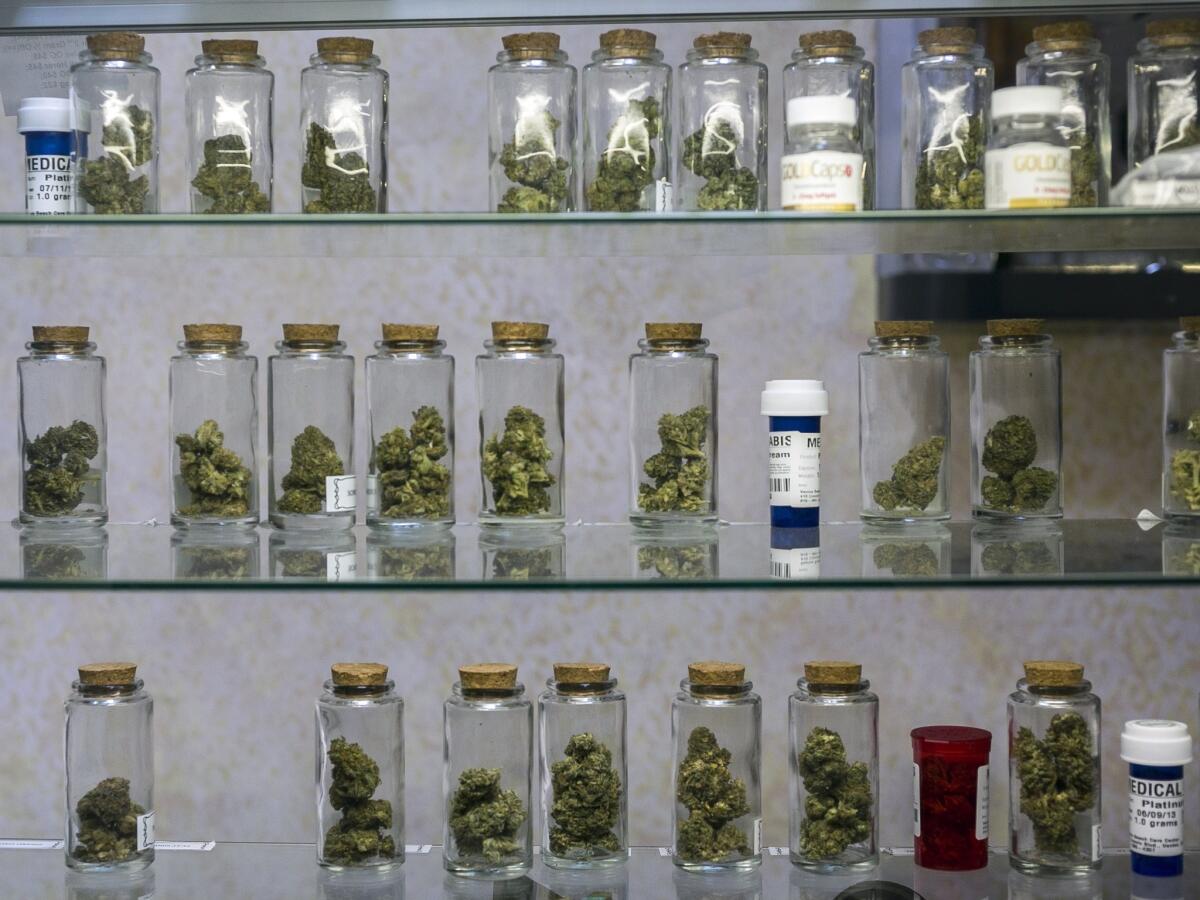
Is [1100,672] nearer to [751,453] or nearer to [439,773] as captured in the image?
[751,453]

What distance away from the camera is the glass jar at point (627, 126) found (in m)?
1.38

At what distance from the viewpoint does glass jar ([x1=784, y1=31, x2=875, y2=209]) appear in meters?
1.40

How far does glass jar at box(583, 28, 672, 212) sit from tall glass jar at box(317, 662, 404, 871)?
1.73 feet

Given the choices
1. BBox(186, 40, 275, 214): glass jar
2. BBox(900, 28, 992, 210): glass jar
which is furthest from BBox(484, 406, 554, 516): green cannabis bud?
BBox(900, 28, 992, 210): glass jar

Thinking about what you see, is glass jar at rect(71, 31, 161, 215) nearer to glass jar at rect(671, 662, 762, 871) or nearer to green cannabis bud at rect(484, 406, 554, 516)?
green cannabis bud at rect(484, 406, 554, 516)

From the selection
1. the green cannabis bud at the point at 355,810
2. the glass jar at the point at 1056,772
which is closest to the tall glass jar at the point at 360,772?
the green cannabis bud at the point at 355,810

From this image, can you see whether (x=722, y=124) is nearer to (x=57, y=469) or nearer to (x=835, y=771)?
(x=835, y=771)

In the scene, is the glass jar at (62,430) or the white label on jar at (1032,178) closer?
the white label on jar at (1032,178)

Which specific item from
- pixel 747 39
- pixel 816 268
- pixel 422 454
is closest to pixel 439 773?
pixel 422 454

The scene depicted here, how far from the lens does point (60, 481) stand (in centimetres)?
144

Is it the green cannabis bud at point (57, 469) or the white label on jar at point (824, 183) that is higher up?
the white label on jar at point (824, 183)

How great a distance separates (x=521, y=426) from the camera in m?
1.43

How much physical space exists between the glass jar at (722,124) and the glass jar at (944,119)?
0.47 feet

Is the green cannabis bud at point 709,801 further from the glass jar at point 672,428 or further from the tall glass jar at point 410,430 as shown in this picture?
the tall glass jar at point 410,430
